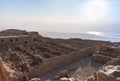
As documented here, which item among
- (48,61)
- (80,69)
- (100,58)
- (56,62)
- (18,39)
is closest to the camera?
(48,61)

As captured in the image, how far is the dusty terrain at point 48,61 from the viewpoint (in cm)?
1383

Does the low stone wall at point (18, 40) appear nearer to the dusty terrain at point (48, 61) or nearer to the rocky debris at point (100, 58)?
the dusty terrain at point (48, 61)

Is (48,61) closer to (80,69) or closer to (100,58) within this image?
(80,69)

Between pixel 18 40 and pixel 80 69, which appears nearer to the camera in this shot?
pixel 80 69

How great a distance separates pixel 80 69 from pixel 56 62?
179 centimetres

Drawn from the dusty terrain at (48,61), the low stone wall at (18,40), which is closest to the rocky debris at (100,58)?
the dusty terrain at (48,61)

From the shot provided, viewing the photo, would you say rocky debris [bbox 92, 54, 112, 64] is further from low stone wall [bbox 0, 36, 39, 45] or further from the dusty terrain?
low stone wall [bbox 0, 36, 39, 45]

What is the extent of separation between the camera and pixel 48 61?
1540cm

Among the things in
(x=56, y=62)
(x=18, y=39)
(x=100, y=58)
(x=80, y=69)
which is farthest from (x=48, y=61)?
(x=18, y=39)

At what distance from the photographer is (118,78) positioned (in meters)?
5.71

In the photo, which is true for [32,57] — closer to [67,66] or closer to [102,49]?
[67,66]

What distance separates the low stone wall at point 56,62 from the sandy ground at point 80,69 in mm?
322

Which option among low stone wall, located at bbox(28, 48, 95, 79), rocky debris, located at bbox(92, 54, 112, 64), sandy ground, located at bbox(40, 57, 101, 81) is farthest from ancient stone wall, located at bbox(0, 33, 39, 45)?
rocky debris, located at bbox(92, 54, 112, 64)

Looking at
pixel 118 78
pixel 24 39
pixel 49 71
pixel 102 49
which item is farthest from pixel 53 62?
pixel 118 78
